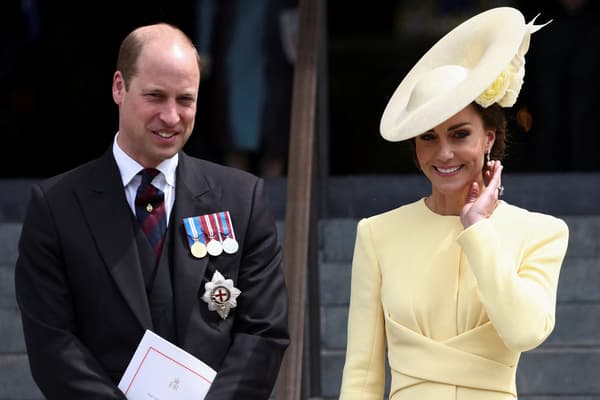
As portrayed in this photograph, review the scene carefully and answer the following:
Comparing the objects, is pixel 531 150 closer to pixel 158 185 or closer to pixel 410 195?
pixel 410 195

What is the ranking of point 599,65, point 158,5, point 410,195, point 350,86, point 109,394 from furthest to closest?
point 350,86 → point 158,5 → point 599,65 → point 410,195 → point 109,394

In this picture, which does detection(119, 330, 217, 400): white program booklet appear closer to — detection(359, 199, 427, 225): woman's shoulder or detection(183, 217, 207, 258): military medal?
detection(183, 217, 207, 258): military medal

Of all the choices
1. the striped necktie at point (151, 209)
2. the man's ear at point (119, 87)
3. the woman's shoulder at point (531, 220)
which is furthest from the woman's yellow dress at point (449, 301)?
the man's ear at point (119, 87)

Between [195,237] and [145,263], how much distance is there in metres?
0.16

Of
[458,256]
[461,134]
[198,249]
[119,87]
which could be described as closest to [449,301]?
[458,256]

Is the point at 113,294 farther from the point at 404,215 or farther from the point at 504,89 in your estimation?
the point at 504,89

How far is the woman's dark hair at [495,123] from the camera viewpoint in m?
3.89

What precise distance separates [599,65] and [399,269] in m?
4.72

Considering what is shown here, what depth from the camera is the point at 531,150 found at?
29.3 feet

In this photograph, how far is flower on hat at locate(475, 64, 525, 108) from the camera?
383 cm

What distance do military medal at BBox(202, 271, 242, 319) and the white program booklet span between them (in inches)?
6.2

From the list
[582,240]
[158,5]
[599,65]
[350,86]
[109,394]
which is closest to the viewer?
[109,394]

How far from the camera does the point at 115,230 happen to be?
3986 mm

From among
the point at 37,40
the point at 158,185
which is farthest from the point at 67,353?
the point at 37,40
